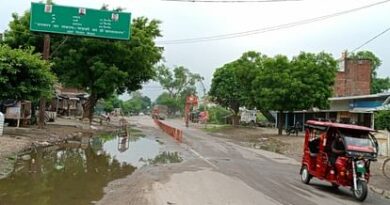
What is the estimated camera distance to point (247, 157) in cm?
2639

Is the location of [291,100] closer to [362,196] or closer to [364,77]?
[364,77]

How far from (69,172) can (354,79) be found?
188 feet

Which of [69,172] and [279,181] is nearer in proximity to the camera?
[69,172]

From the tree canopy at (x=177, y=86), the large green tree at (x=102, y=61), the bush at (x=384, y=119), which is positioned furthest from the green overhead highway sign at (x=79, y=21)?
the tree canopy at (x=177, y=86)

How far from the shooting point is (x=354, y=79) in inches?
2709

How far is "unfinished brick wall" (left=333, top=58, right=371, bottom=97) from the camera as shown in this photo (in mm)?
68188

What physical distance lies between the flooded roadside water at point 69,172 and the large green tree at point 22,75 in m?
3.45

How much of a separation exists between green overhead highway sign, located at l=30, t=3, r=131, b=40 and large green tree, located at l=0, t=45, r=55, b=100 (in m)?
7.93

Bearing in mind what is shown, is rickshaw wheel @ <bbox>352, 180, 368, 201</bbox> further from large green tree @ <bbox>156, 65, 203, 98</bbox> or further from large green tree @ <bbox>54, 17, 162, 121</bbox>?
large green tree @ <bbox>156, 65, 203, 98</bbox>

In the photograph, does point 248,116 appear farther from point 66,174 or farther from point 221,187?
point 221,187

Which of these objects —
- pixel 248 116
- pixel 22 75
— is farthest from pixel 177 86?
pixel 22 75

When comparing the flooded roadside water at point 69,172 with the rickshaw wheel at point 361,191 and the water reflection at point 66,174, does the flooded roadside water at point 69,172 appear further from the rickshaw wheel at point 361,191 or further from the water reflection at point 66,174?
the rickshaw wheel at point 361,191

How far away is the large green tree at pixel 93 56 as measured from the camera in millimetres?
42781

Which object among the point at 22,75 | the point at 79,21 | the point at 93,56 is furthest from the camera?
the point at 93,56
